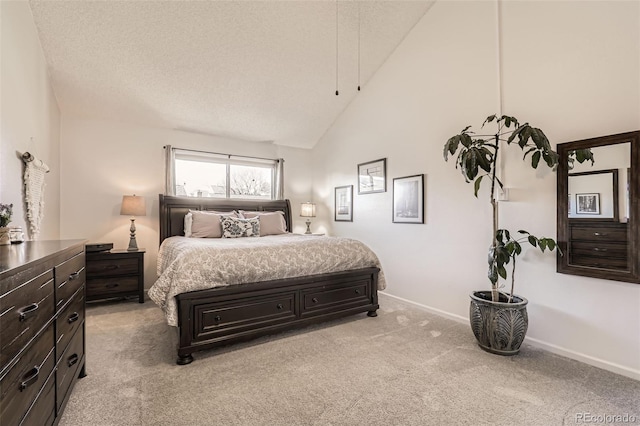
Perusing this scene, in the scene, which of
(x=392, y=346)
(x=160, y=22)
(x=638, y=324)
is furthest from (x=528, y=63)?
(x=160, y=22)

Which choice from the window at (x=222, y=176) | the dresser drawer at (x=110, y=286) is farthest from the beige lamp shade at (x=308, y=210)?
the dresser drawer at (x=110, y=286)

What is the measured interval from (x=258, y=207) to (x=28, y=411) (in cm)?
401

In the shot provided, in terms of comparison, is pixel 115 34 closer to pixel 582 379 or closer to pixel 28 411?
pixel 28 411

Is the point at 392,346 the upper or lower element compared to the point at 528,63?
lower

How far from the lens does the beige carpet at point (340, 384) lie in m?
1.69

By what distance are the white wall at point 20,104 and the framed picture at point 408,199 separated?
12.1ft

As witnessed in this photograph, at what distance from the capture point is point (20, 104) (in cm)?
229

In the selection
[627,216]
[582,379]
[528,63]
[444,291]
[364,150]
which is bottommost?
[582,379]

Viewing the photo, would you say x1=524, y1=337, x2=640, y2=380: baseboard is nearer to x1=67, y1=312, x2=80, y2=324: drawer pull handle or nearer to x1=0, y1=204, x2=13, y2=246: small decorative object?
x1=67, y1=312, x2=80, y2=324: drawer pull handle

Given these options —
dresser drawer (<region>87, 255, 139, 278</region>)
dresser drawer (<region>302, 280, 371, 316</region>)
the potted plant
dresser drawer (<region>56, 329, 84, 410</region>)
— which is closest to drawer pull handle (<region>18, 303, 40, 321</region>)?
dresser drawer (<region>56, 329, 84, 410</region>)

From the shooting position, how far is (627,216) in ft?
6.91

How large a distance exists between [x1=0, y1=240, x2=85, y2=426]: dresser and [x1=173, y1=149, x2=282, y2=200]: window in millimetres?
3106

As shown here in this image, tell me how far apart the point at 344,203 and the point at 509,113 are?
2.70 meters

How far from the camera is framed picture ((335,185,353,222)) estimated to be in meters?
4.86
